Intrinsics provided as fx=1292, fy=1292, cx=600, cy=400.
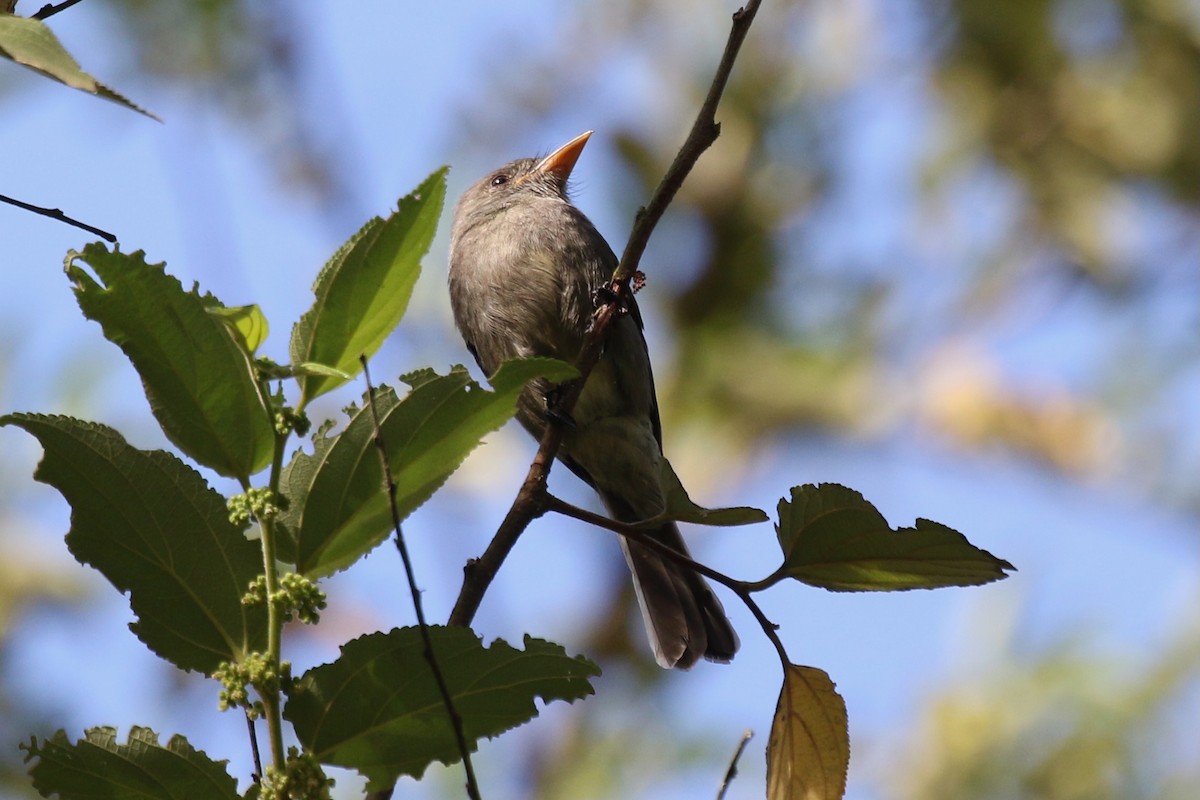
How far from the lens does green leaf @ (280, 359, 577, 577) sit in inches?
64.4

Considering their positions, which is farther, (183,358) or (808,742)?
(808,742)

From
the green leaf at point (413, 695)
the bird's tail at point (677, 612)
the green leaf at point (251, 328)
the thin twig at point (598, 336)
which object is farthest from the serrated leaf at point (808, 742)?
the bird's tail at point (677, 612)

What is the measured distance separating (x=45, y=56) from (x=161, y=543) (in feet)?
2.04

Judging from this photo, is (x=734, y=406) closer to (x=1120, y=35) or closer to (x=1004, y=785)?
(x=1004, y=785)

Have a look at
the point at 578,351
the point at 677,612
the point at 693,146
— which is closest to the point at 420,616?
the point at 693,146

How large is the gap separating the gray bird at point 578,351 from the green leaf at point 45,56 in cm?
302

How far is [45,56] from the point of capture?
124 centimetres

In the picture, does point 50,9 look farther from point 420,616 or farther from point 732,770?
point 732,770

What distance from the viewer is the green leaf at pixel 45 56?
1.22 metres

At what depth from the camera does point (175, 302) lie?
158 cm

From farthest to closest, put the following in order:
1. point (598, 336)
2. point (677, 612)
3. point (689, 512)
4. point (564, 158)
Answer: point (564, 158) < point (677, 612) < point (598, 336) < point (689, 512)

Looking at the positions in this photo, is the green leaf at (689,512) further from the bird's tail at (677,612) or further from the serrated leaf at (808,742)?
the bird's tail at (677,612)

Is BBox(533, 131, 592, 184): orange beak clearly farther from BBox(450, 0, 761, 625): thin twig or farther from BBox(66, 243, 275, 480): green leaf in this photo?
BBox(66, 243, 275, 480): green leaf

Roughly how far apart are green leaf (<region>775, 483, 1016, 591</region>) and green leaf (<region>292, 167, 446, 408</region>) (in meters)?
0.67
